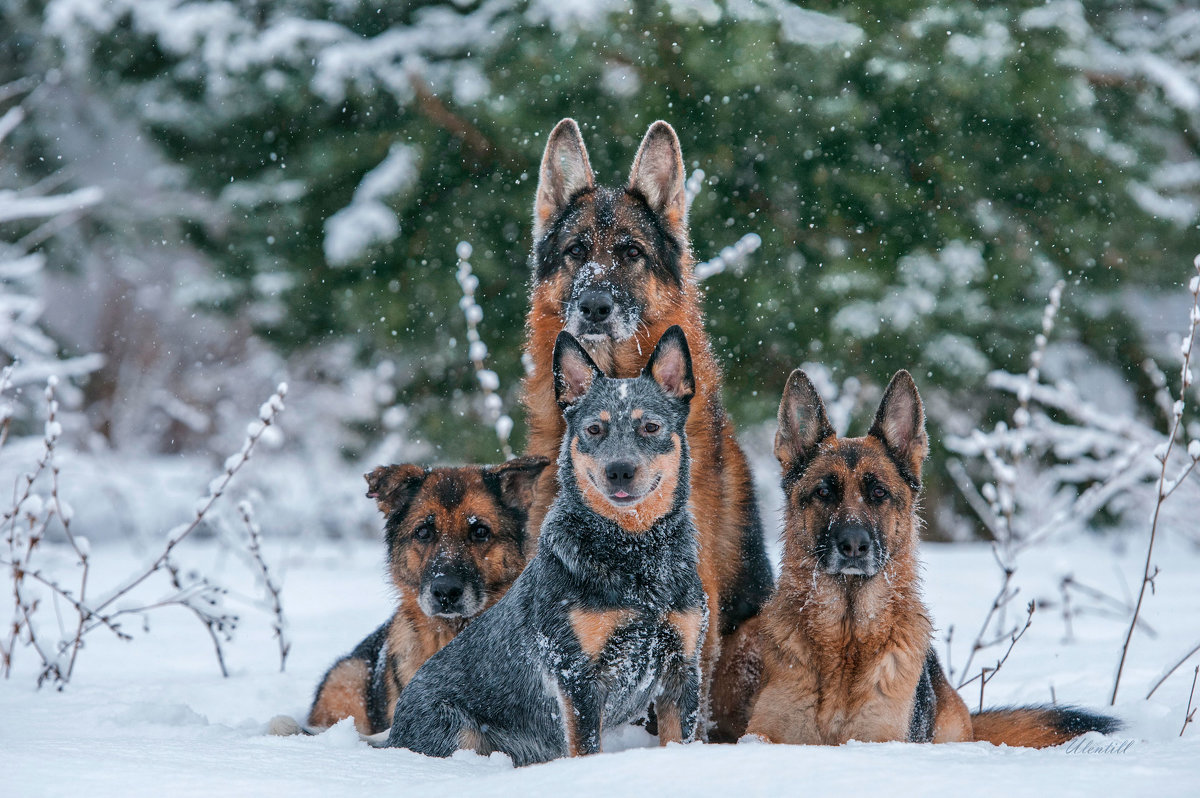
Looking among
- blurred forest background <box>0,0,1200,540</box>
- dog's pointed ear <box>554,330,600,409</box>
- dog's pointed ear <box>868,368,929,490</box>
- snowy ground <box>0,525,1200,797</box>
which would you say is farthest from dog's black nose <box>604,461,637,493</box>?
blurred forest background <box>0,0,1200,540</box>

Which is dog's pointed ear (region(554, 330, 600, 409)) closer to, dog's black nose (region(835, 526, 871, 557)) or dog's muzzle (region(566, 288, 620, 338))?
dog's muzzle (region(566, 288, 620, 338))

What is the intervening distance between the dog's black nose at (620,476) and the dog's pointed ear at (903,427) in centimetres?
152

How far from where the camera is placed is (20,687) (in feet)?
19.8

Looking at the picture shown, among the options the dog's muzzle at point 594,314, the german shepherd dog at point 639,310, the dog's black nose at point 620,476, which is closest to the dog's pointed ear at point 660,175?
the german shepherd dog at point 639,310

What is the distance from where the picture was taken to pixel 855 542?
4652 millimetres

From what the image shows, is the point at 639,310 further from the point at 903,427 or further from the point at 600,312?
the point at 903,427

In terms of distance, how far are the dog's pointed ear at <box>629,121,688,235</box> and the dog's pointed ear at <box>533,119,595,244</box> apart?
10.7 inches

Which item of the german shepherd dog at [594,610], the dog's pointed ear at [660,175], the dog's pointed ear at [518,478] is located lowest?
the german shepherd dog at [594,610]

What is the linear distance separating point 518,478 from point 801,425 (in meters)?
1.37

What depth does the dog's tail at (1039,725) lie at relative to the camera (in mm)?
4812

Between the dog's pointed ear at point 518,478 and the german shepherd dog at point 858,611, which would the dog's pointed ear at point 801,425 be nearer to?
the german shepherd dog at point 858,611

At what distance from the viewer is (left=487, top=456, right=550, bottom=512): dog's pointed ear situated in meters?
5.08

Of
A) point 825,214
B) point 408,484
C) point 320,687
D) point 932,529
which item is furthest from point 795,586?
point 932,529

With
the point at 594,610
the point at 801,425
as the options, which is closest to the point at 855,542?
the point at 801,425
